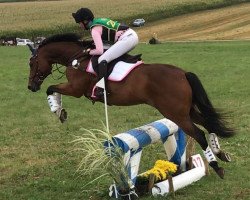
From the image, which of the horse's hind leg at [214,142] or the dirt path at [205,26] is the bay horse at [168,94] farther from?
the dirt path at [205,26]

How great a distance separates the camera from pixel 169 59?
90.8 feet

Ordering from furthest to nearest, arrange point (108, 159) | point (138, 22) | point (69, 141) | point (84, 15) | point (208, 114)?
1. point (138, 22)
2. point (69, 141)
3. point (84, 15)
4. point (208, 114)
5. point (108, 159)

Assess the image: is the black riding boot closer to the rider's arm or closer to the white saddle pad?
the white saddle pad

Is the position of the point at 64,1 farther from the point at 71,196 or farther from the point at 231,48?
the point at 71,196

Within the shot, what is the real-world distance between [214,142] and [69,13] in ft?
196

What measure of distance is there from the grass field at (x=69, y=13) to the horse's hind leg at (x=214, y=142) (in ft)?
156

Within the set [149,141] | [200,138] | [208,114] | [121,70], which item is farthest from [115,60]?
[200,138]

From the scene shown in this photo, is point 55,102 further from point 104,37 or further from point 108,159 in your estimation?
point 108,159

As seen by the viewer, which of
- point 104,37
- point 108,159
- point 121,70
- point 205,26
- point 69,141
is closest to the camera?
point 108,159

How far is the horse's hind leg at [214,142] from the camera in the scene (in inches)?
275

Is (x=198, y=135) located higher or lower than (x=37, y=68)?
lower

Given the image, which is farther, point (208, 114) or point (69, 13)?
point (69, 13)

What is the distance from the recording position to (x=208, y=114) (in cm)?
713

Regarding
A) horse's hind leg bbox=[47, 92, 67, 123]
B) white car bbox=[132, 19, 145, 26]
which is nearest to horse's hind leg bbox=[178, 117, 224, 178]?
horse's hind leg bbox=[47, 92, 67, 123]
